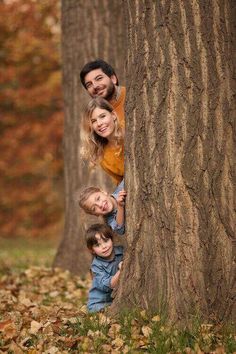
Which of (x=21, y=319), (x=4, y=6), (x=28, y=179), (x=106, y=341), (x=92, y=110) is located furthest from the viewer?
(x=28, y=179)

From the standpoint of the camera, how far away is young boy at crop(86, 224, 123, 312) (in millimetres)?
5422

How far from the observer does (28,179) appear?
66.8 feet

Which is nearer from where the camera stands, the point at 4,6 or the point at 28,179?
the point at 4,6

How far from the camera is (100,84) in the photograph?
5785mm

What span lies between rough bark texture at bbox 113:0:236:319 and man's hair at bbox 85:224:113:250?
3.42 ft

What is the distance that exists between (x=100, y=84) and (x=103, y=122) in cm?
57

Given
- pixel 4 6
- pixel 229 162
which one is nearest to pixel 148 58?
pixel 229 162

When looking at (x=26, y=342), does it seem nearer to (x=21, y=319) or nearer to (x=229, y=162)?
(x=21, y=319)

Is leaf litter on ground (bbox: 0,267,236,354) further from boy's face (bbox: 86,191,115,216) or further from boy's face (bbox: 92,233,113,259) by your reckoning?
boy's face (bbox: 86,191,115,216)

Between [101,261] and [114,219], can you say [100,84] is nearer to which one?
[114,219]

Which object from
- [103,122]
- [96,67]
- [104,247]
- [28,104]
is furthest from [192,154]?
[28,104]

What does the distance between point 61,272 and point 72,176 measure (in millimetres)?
1260

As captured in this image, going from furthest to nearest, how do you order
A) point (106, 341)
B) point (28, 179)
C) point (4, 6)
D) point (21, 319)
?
point (28, 179), point (4, 6), point (21, 319), point (106, 341)

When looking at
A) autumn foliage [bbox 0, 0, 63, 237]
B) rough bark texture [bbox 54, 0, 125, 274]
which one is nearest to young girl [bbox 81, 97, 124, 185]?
rough bark texture [bbox 54, 0, 125, 274]
